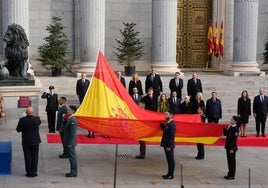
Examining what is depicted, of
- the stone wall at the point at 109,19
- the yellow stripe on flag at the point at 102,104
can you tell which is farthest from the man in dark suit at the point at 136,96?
the stone wall at the point at 109,19

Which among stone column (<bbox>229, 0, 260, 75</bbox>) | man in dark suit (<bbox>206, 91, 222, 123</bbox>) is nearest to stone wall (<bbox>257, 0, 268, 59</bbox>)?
stone column (<bbox>229, 0, 260, 75</bbox>)

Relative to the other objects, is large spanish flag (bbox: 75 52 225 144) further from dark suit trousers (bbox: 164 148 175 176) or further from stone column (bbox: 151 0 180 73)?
stone column (bbox: 151 0 180 73)

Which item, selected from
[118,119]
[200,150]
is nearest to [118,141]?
[200,150]

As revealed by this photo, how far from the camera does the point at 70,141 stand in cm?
1402

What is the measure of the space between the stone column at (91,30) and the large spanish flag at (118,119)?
11512 mm

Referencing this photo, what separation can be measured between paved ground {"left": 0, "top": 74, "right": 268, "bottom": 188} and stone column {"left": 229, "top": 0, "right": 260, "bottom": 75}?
37.3 feet

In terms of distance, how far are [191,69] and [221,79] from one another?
17.6 ft

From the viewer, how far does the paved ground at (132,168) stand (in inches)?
537

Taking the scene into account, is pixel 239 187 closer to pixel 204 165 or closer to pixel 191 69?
pixel 204 165

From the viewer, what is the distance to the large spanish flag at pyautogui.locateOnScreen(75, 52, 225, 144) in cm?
1489

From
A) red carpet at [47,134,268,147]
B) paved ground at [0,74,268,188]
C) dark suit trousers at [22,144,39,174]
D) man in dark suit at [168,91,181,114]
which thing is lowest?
paved ground at [0,74,268,188]

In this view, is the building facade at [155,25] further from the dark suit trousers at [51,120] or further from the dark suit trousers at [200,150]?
the dark suit trousers at [200,150]

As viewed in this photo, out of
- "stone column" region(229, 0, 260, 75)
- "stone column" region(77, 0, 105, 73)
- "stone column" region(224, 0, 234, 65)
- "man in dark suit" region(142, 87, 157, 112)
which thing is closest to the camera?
"man in dark suit" region(142, 87, 157, 112)

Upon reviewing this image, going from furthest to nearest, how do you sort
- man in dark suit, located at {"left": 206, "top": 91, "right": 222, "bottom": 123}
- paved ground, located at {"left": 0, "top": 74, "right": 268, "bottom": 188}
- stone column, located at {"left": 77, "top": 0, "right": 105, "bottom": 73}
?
1. stone column, located at {"left": 77, "top": 0, "right": 105, "bottom": 73}
2. man in dark suit, located at {"left": 206, "top": 91, "right": 222, "bottom": 123}
3. paved ground, located at {"left": 0, "top": 74, "right": 268, "bottom": 188}
